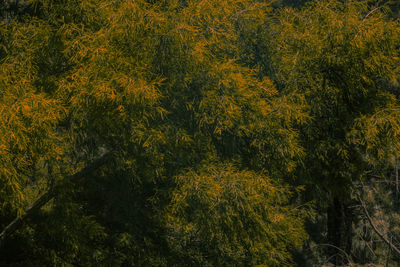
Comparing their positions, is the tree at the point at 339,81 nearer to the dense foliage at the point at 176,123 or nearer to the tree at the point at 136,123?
the dense foliage at the point at 176,123

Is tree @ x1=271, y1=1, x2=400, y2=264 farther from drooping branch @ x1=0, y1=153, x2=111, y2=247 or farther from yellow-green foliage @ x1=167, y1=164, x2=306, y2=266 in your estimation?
drooping branch @ x1=0, y1=153, x2=111, y2=247

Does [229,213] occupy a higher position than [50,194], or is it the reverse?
[229,213]

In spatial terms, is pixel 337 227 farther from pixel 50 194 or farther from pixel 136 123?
pixel 50 194

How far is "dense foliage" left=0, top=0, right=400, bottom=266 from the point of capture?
19.9 feet

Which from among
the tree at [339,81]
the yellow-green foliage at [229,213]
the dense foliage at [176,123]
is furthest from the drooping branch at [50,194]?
the tree at [339,81]

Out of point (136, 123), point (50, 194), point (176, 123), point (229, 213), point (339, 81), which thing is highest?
point (339, 81)

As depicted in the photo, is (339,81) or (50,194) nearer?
(50,194)

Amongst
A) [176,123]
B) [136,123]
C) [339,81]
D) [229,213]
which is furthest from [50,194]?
[339,81]

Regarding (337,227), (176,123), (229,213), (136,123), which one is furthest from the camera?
(337,227)

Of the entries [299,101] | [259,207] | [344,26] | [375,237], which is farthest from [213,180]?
[375,237]

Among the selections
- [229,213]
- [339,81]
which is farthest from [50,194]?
[339,81]

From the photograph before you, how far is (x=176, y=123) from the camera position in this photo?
6.76 m

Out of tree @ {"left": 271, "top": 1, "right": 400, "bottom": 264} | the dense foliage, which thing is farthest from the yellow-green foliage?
tree @ {"left": 271, "top": 1, "right": 400, "bottom": 264}

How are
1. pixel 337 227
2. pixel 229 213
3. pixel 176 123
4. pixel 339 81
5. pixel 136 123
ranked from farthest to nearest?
pixel 337 227, pixel 339 81, pixel 176 123, pixel 136 123, pixel 229 213
